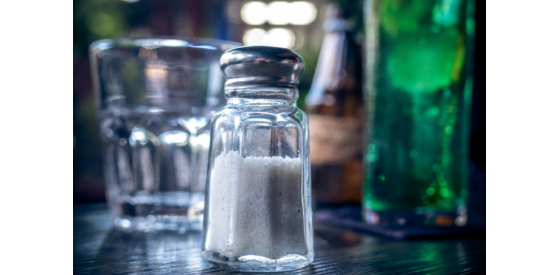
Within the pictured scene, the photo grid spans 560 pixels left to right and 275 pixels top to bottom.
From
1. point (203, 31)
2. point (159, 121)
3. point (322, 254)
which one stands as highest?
point (203, 31)

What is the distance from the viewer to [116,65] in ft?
1.59

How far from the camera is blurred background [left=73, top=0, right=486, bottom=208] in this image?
4.13 ft

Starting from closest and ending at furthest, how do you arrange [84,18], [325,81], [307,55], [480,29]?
[325,81]
[480,29]
[84,18]
[307,55]

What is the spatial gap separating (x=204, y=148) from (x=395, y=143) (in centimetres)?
22

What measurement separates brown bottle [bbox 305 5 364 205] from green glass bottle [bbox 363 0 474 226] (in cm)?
12

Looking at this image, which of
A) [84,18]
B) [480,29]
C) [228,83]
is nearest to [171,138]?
[228,83]

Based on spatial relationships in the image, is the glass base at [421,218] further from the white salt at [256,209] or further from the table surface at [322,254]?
the white salt at [256,209]

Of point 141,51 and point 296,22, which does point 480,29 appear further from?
point 296,22

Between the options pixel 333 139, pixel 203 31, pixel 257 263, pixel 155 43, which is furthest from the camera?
pixel 203 31

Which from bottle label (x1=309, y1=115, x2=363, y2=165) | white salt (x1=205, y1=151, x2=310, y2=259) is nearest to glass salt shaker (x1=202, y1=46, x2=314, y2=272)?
white salt (x1=205, y1=151, x2=310, y2=259)

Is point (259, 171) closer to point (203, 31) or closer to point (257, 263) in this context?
point (257, 263)

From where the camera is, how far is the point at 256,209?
0.33m

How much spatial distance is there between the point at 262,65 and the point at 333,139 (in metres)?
0.34

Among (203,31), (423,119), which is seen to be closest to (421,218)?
(423,119)
